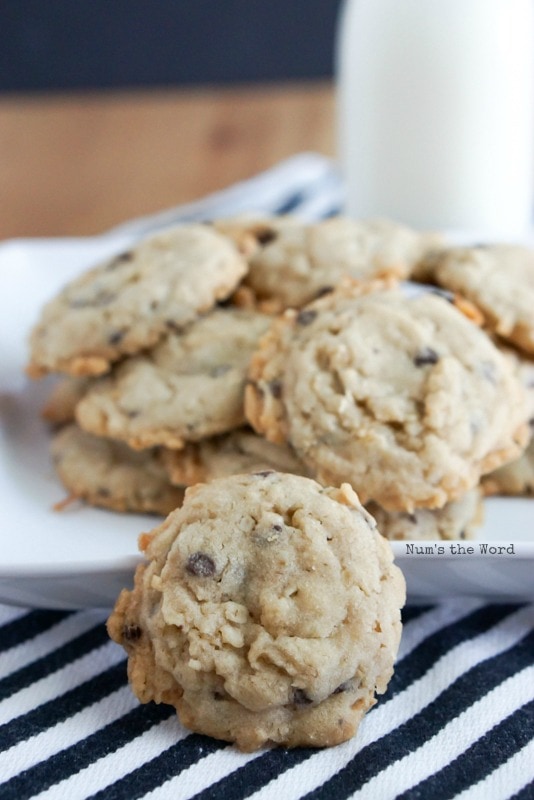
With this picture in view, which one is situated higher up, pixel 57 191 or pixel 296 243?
pixel 296 243

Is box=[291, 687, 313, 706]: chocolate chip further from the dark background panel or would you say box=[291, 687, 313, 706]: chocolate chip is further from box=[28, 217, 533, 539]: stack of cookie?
the dark background panel

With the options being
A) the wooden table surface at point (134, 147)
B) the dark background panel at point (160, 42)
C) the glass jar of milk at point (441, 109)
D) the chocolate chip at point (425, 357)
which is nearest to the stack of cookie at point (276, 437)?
the chocolate chip at point (425, 357)

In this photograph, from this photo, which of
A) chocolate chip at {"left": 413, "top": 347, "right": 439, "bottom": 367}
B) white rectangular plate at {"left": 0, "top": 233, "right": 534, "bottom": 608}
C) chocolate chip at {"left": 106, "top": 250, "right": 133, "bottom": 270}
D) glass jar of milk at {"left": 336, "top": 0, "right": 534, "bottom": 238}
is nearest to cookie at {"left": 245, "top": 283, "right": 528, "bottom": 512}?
chocolate chip at {"left": 413, "top": 347, "right": 439, "bottom": 367}

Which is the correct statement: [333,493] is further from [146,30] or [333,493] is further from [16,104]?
[146,30]

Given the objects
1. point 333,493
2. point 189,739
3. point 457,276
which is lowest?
point 189,739

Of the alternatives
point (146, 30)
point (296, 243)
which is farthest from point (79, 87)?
point (296, 243)

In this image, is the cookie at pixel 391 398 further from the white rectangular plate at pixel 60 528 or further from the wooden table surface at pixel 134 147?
the wooden table surface at pixel 134 147
